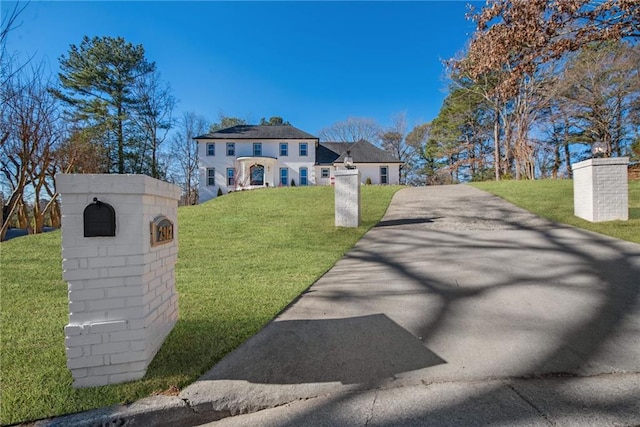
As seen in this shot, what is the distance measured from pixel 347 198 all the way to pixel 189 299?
5.83 meters

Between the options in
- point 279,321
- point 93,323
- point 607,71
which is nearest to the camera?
point 93,323

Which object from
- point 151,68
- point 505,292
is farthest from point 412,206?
point 151,68

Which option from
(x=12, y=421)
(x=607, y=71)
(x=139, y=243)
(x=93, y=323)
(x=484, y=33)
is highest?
(x=607, y=71)

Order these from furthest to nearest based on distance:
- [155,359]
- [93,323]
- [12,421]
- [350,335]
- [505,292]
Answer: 1. [505,292]
2. [350,335]
3. [155,359]
4. [93,323]
5. [12,421]

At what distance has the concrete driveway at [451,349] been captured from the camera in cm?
205

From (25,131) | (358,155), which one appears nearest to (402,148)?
(358,155)

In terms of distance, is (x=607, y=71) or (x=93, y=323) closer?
(x=93, y=323)

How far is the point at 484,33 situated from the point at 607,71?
20668 mm

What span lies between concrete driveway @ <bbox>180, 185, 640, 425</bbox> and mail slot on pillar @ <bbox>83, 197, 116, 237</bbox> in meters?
1.17

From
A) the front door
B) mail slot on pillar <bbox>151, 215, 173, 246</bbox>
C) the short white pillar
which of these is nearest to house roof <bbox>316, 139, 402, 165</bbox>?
the front door

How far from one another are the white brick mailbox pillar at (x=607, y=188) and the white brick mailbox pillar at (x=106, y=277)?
971cm

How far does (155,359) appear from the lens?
8.20 feet

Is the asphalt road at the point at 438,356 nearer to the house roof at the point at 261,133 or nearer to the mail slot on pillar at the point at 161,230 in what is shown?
the mail slot on pillar at the point at 161,230

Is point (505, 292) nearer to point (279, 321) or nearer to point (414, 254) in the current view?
point (414, 254)
